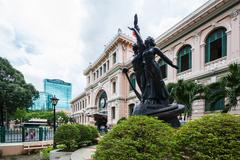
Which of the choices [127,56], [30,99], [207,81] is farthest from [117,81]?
[207,81]

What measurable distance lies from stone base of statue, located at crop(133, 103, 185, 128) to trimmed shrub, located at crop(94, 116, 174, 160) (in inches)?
115

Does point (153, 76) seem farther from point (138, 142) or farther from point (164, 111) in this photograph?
point (138, 142)

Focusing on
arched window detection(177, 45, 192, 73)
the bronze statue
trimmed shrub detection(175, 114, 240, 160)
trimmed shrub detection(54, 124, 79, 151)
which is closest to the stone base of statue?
the bronze statue

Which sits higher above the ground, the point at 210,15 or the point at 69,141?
the point at 210,15

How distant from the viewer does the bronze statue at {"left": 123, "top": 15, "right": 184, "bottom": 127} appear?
7.03 m

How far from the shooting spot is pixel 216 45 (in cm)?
1691

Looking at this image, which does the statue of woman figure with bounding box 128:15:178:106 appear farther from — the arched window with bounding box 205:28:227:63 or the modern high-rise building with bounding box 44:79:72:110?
the modern high-rise building with bounding box 44:79:72:110

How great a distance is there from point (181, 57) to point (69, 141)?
49.2 feet

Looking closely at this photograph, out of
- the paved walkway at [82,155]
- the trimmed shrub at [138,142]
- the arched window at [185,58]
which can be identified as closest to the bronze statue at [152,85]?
the paved walkway at [82,155]

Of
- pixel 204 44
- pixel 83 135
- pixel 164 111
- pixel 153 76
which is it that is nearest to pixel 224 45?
pixel 204 44

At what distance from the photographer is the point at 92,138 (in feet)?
41.2

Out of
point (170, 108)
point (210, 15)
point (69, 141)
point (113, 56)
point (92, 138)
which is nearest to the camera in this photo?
point (170, 108)

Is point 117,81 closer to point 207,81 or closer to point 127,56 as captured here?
point 127,56

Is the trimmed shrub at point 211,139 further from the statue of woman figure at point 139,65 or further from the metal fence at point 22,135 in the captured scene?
the metal fence at point 22,135
